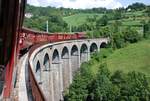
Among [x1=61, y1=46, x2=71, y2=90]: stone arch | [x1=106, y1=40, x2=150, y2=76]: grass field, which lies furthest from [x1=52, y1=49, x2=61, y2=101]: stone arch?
[x1=106, y1=40, x2=150, y2=76]: grass field

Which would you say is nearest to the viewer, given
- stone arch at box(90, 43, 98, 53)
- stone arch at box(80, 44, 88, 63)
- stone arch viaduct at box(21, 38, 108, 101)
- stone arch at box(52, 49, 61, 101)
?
stone arch viaduct at box(21, 38, 108, 101)

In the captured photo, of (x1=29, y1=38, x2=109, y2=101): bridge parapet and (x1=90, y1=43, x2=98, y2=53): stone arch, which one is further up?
(x1=90, y1=43, x2=98, y2=53): stone arch

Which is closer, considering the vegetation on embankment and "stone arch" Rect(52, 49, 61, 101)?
"stone arch" Rect(52, 49, 61, 101)

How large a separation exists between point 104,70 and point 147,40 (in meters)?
53.5

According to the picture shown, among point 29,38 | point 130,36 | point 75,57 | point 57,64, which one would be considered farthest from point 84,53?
point 29,38

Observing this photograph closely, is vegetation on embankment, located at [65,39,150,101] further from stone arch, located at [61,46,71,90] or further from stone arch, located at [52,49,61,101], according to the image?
stone arch, located at [52,49,61,101]

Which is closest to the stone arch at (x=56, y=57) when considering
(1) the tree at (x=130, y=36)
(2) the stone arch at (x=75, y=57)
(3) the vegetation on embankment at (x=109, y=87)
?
(3) the vegetation on embankment at (x=109, y=87)

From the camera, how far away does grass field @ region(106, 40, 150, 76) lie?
3568 inches

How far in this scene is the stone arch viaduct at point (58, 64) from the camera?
38.6 meters

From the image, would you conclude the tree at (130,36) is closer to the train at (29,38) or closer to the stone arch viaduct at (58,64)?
the stone arch viaduct at (58,64)

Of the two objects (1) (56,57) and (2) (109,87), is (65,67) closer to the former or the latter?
(2) (109,87)

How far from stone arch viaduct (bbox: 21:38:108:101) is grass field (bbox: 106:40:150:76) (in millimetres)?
6452

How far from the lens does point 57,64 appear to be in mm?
55156

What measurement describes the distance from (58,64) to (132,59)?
4651 cm
